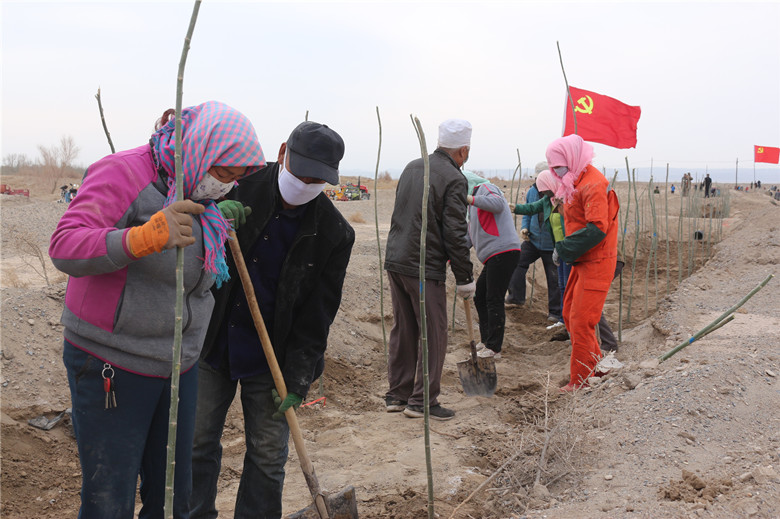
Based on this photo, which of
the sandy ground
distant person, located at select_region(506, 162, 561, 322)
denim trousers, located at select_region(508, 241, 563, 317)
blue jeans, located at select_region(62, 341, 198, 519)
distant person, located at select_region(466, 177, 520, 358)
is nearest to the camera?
blue jeans, located at select_region(62, 341, 198, 519)

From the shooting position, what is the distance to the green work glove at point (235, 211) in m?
2.00

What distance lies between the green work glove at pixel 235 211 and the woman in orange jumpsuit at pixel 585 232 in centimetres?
233

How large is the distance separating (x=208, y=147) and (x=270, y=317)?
77 centimetres

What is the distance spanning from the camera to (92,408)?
5.19ft

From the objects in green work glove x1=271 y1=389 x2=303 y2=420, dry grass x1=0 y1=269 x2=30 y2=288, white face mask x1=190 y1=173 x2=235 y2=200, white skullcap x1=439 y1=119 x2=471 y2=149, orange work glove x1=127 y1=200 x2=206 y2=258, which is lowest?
dry grass x1=0 y1=269 x2=30 y2=288

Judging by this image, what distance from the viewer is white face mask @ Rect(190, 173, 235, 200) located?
1695 mm

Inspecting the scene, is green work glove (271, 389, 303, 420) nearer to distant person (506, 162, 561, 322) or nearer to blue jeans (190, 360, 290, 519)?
blue jeans (190, 360, 290, 519)

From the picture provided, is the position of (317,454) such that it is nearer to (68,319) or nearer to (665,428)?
(665,428)

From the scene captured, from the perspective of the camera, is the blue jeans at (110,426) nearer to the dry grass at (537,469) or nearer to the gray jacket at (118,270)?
the gray jacket at (118,270)

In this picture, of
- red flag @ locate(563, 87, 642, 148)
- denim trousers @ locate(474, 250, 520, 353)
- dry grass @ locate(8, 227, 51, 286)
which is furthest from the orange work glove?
dry grass @ locate(8, 227, 51, 286)

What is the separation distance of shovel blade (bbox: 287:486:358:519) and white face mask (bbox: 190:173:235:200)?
47.0 inches

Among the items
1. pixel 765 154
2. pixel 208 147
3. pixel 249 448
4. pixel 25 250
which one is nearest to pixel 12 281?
pixel 25 250

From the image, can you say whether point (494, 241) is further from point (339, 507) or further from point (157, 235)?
point (157, 235)

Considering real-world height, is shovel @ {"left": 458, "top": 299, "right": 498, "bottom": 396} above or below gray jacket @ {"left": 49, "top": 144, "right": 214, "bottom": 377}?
below
